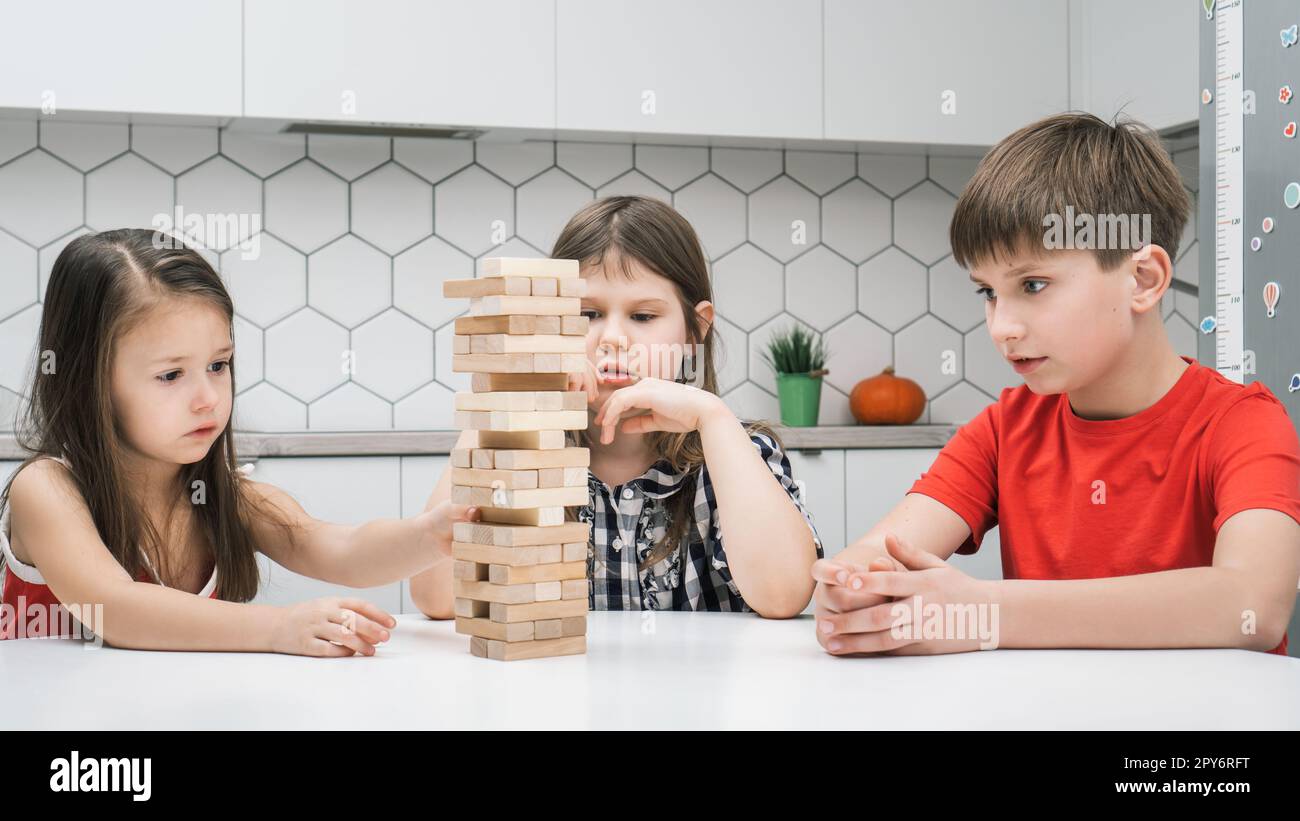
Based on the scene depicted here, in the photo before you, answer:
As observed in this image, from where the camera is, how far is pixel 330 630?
0.96 m

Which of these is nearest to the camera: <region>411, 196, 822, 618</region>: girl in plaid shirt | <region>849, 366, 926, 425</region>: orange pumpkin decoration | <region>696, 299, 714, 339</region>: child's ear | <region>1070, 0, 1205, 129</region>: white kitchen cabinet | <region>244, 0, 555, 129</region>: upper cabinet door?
<region>411, 196, 822, 618</region>: girl in plaid shirt

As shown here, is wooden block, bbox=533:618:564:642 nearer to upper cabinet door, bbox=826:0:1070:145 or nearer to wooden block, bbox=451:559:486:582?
wooden block, bbox=451:559:486:582

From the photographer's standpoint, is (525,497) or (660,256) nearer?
(525,497)

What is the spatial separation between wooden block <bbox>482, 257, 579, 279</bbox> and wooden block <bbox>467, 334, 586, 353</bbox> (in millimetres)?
49

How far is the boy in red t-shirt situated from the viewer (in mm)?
981

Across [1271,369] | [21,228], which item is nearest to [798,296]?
[1271,369]

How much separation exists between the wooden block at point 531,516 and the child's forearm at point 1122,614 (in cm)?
36

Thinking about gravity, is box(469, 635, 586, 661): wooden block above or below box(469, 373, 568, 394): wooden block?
below

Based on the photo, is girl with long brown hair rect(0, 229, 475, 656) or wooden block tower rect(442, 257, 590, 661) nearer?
wooden block tower rect(442, 257, 590, 661)

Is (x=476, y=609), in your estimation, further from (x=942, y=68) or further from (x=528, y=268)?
(x=942, y=68)

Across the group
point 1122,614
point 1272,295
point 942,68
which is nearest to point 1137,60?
point 942,68

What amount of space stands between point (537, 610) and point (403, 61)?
77.9 inches

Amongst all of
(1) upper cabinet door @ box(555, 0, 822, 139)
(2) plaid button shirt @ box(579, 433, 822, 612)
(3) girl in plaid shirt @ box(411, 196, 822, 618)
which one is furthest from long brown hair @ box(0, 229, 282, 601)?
(1) upper cabinet door @ box(555, 0, 822, 139)

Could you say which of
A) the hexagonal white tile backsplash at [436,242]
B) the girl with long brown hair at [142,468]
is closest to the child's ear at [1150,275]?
the girl with long brown hair at [142,468]
